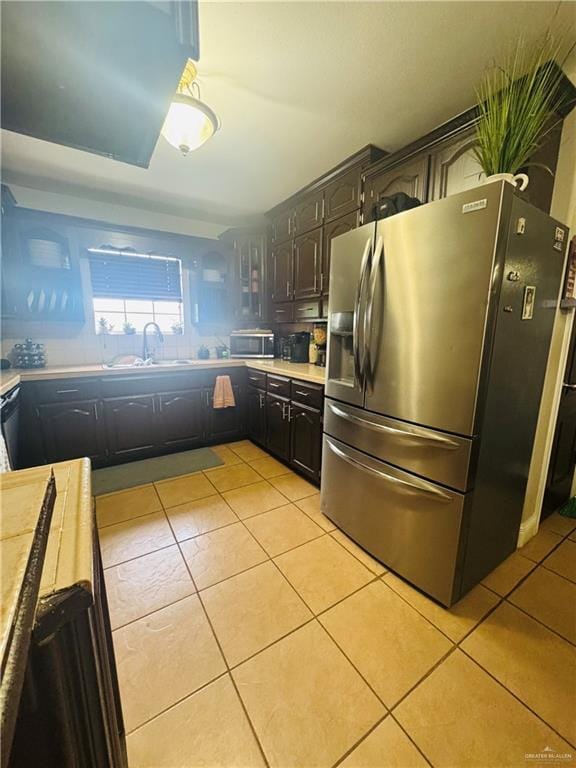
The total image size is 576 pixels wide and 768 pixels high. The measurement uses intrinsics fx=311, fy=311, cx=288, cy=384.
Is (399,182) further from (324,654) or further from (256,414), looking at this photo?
(324,654)

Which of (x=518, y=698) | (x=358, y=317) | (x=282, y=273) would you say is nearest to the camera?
(x=518, y=698)

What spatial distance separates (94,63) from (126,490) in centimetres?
247

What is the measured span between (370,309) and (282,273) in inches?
75.4

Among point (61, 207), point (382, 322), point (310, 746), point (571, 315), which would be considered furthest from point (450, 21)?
point (61, 207)

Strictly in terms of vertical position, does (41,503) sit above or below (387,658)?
above

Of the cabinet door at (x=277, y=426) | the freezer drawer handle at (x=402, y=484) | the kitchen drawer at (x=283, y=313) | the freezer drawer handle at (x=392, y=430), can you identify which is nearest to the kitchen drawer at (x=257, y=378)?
the cabinet door at (x=277, y=426)

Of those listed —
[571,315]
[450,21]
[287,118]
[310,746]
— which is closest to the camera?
[310,746]

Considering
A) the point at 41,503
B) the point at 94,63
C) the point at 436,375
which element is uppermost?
the point at 94,63

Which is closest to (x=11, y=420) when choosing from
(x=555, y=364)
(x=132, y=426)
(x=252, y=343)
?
(x=132, y=426)

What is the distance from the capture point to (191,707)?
3.49ft

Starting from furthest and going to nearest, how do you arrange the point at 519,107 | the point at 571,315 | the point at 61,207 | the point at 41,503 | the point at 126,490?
the point at 61,207, the point at 126,490, the point at 571,315, the point at 519,107, the point at 41,503

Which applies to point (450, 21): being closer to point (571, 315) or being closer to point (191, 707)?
point (571, 315)

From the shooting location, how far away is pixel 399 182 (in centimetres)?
205

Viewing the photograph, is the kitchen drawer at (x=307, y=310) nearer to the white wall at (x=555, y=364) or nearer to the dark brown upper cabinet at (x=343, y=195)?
the dark brown upper cabinet at (x=343, y=195)
